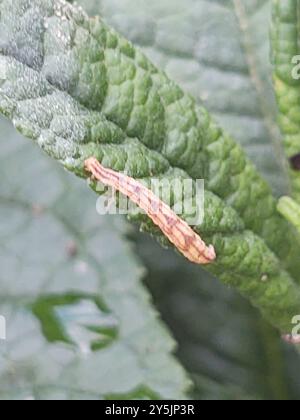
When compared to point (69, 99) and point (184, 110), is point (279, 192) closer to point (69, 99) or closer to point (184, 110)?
point (184, 110)

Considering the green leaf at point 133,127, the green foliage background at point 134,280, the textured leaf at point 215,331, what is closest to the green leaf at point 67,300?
the green foliage background at point 134,280

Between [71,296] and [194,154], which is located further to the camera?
[71,296]

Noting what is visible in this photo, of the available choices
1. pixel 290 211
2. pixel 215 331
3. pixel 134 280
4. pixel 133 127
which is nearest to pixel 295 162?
pixel 290 211

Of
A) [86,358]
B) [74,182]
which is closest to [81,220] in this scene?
[74,182]

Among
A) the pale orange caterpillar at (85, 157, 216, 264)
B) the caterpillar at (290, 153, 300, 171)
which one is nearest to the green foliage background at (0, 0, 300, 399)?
the caterpillar at (290, 153, 300, 171)
